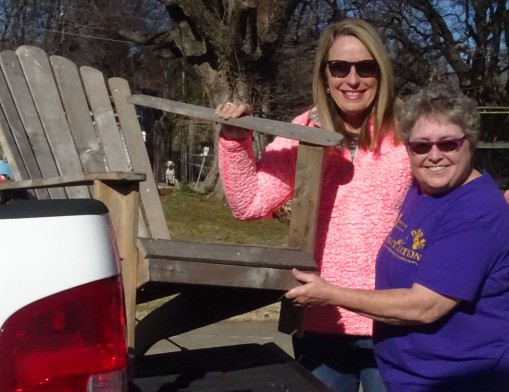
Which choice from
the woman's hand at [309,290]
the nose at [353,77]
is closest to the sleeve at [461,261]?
the woman's hand at [309,290]

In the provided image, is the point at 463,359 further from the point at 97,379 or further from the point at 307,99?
the point at 307,99

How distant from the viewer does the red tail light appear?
1.68 m

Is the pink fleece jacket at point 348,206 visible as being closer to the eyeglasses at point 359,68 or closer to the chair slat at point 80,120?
the eyeglasses at point 359,68

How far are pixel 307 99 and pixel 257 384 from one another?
15.6 metres

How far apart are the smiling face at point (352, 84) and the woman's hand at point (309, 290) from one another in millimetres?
721

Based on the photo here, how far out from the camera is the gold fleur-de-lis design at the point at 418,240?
2.64 m

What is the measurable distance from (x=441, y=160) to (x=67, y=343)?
1.38 m

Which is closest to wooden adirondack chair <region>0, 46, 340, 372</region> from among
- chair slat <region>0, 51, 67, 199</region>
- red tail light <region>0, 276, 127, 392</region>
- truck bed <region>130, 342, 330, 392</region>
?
chair slat <region>0, 51, 67, 199</region>

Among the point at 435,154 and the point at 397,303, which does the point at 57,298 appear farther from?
the point at 435,154

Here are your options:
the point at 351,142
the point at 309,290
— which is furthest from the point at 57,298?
the point at 351,142

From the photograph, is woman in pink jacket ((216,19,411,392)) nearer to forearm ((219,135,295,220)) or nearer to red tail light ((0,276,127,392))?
forearm ((219,135,295,220))

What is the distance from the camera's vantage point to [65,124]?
3.60 metres

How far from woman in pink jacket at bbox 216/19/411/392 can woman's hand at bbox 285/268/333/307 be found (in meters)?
0.41

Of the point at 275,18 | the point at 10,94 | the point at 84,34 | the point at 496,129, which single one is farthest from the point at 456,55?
the point at 10,94
